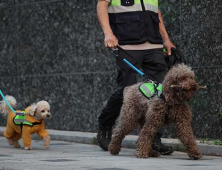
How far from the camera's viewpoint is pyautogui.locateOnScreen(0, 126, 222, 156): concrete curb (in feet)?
26.9

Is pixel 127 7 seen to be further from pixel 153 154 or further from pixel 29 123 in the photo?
pixel 29 123

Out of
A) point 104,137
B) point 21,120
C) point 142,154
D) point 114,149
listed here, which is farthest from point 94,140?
point 142,154

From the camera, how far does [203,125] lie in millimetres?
9258

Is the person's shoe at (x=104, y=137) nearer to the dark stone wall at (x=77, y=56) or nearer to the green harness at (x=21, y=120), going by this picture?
the green harness at (x=21, y=120)

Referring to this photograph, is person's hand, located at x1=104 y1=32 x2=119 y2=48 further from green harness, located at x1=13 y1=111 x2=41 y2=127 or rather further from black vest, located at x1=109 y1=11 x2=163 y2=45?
green harness, located at x1=13 y1=111 x2=41 y2=127

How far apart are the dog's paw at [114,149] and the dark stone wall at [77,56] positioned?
1606mm

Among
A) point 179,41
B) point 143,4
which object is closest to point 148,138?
point 143,4

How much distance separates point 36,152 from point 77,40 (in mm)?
3187

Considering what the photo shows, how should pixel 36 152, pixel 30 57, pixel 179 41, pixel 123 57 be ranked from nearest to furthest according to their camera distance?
pixel 123 57 < pixel 36 152 < pixel 179 41 < pixel 30 57

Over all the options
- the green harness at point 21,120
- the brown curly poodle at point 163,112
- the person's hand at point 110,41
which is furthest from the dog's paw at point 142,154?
the green harness at point 21,120

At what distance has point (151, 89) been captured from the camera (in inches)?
301

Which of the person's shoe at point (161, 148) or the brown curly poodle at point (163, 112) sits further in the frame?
the person's shoe at point (161, 148)

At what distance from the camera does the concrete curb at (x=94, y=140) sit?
26.9 ft

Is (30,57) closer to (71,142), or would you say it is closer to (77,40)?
(77,40)
